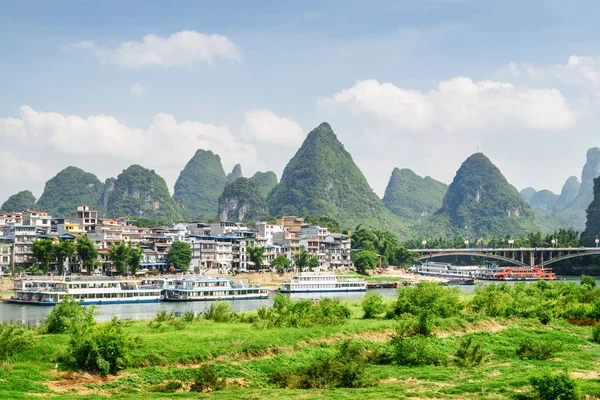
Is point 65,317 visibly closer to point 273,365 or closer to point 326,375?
point 273,365

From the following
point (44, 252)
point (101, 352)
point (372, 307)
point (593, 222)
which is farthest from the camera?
point (593, 222)

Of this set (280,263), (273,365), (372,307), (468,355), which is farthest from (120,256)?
(468,355)

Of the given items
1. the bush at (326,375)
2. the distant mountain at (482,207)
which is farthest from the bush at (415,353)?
the distant mountain at (482,207)

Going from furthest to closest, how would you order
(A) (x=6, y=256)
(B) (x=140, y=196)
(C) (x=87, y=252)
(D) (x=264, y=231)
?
(B) (x=140, y=196)
(D) (x=264, y=231)
(A) (x=6, y=256)
(C) (x=87, y=252)

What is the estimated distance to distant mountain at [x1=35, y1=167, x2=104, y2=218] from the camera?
5704 inches

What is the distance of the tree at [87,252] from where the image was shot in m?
66.9

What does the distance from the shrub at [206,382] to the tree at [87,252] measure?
163 ft

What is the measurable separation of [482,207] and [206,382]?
181504mm

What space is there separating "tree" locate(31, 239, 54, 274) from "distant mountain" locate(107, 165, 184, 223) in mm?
75289

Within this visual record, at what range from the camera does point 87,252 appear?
2645 inches

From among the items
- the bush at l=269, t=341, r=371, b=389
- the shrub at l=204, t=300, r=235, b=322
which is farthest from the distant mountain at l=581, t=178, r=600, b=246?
the bush at l=269, t=341, r=371, b=389

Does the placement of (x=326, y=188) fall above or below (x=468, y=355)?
above

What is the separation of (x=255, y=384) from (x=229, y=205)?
419 ft

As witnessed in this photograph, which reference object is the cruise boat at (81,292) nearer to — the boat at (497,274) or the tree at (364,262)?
the tree at (364,262)
